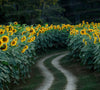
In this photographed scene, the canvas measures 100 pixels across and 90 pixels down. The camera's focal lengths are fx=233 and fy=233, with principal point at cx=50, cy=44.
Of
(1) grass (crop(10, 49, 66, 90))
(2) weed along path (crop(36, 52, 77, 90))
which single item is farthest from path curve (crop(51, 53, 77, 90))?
(1) grass (crop(10, 49, 66, 90))

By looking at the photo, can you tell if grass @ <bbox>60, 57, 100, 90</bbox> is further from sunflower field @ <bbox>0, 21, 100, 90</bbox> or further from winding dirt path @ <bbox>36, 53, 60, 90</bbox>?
winding dirt path @ <bbox>36, 53, 60, 90</bbox>

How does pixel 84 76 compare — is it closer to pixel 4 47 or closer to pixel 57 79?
pixel 57 79

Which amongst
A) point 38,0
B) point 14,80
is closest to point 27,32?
point 14,80

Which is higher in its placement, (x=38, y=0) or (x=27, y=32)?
(x=38, y=0)

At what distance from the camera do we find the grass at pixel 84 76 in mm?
7401

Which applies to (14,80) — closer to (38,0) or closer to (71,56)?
(71,56)

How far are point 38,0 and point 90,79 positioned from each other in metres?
18.5

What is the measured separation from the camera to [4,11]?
25344mm

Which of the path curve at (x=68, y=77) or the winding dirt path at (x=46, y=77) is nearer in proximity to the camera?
the path curve at (x=68, y=77)

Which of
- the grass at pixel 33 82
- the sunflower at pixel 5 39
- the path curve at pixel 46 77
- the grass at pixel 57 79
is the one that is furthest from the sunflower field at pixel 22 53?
the grass at pixel 57 79

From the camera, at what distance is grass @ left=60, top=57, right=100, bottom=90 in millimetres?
7401

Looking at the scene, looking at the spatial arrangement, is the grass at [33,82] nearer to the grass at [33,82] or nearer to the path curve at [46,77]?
the grass at [33,82]

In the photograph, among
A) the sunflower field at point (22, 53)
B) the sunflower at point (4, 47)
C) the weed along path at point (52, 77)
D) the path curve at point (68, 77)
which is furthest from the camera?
the weed along path at point (52, 77)

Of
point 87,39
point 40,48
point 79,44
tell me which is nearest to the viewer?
point 87,39
